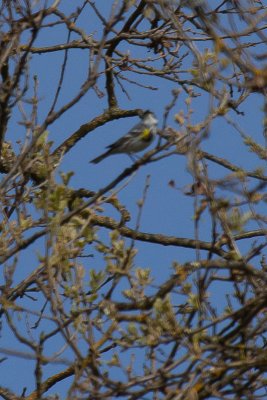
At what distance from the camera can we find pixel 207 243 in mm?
7289

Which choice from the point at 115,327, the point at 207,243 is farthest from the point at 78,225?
the point at 207,243

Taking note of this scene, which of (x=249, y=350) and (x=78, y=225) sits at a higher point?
(x=78, y=225)

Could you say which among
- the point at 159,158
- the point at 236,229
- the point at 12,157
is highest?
the point at 12,157

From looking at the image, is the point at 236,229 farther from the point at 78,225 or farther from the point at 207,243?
the point at 207,243

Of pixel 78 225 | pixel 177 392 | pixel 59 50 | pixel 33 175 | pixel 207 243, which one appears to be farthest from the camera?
pixel 59 50

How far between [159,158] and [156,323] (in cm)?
70

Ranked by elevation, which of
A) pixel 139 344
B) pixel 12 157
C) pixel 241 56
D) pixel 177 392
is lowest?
pixel 177 392

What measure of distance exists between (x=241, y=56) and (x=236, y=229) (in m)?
0.76

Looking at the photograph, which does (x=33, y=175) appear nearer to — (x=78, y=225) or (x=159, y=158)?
(x=78, y=225)

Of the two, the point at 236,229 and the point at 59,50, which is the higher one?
the point at 59,50

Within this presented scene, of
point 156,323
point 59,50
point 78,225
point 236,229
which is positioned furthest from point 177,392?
point 59,50

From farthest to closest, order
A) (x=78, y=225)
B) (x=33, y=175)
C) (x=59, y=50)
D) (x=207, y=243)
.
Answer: (x=59, y=50) → (x=33, y=175) → (x=207, y=243) → (x=78, y=225)

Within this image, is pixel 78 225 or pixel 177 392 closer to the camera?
pixel 177 392

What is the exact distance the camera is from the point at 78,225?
179 inches
